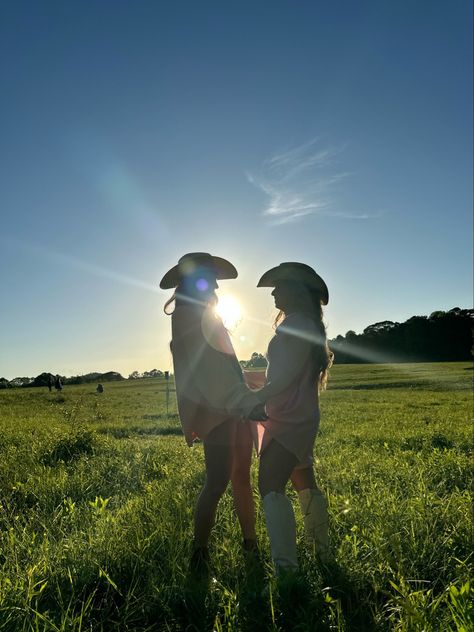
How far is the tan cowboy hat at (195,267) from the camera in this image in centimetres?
361

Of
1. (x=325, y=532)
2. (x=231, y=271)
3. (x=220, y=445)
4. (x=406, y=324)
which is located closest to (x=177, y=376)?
(x=220, y=445)

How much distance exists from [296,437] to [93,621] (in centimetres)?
166

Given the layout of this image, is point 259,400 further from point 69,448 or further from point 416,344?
point 416,344

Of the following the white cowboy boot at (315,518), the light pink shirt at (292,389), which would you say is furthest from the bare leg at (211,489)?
the white cowboy boot at (315,518)

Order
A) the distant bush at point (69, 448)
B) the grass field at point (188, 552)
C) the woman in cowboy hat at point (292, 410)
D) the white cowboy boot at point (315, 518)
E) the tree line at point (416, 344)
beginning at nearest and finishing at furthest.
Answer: the grass field at point (188, 552) → the woman in cowboy hat at point (292, 410) → the white cowboy boot at point (315, 518) → the distant bush at point (69, 448) → the tree line at point (416, 344)

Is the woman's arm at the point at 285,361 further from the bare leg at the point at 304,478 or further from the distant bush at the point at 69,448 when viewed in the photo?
the distant bush at the point at 69,448

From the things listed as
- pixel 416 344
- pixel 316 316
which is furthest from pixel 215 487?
pixel 416 344

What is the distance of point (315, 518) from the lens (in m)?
3.37

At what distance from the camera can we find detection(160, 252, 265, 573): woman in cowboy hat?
3336 millimetres

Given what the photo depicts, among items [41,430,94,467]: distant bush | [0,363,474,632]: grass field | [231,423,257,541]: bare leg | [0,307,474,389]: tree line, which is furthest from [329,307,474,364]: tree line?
[231,423,257,541]: bare leg

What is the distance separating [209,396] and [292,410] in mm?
613

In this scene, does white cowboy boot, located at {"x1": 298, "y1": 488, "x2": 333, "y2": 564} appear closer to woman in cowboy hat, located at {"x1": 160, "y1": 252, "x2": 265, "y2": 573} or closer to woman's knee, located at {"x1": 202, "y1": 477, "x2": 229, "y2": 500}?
woman in cowboy hat, located at {"x1": 160, "y1": 252, "x2": 265, "y2": 573}

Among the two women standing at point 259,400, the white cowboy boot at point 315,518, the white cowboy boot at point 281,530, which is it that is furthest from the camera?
the white cowboy boot at point 315,518

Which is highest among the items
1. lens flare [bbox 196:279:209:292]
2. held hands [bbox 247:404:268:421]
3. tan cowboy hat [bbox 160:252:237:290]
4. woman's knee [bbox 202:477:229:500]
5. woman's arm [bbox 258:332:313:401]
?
tan cowboy hat [bbox 160:252:237:290]
